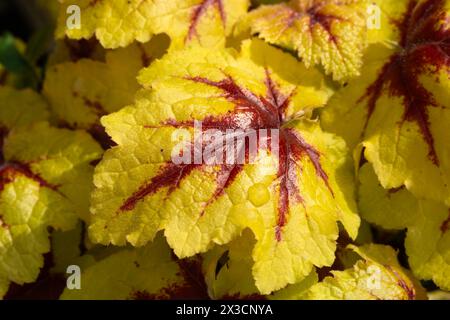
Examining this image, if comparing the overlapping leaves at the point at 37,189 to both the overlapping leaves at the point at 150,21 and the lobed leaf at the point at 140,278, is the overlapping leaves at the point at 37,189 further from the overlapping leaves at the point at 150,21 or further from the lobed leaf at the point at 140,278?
the overlapping leaves at the point at 150,21

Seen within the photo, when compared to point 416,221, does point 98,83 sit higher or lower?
higher

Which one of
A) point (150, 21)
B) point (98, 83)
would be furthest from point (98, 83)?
point (150, 21)

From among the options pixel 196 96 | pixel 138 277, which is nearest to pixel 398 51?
pixel 196 96

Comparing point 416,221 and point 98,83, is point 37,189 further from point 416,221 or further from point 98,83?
point 416,221

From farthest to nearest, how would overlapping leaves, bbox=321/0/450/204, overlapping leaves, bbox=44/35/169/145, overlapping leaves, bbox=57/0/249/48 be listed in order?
1. overlapping leaves, bbox=44/35/169/145
2. overlapping leaves, bbox=57/0/249/48
3. overlapping leaves, bbox=321/0/450/204

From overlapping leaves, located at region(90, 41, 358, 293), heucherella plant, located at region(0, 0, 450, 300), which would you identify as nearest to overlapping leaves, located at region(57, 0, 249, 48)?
heucherella plant, located at region(0, 0, 450, 300)

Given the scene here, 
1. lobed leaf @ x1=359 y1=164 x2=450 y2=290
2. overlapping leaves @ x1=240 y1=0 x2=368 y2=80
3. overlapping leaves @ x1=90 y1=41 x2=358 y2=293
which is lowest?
lobed leaf @ x1=359 y1=164 x2=450 y2=290

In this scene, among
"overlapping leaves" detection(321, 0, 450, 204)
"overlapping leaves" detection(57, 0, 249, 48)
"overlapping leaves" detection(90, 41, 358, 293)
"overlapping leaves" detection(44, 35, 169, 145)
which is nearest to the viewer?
"overlapping leaves" detection(90, 41, 358, 293)

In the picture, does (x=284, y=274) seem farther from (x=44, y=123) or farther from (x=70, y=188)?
(x=44, y=123)

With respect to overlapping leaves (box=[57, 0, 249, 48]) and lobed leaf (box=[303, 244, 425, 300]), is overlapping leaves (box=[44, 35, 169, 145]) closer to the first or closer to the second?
overlapping leaves (box=[57, 0, 249, 48])
